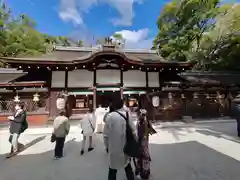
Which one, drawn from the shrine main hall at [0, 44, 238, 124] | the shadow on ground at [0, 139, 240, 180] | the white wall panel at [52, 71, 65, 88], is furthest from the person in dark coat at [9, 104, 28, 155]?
the white wall panel at [52, 71, 65, 88]

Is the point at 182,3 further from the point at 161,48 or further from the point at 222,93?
the point at 222,93

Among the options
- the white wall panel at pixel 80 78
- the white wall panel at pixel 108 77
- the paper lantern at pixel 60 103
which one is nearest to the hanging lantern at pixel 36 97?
the paper lantern at pixel 60 103

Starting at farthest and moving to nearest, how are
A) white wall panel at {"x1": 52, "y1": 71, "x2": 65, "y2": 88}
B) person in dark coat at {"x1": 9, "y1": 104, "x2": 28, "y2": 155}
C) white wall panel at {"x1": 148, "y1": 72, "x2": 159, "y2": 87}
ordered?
white wall panel at {"x1": 148, "y1": 72, "x2": 159, "y2": 87} → white wall panel at {"x1": 52, "y1": 71, "x2": 65, "y2": 88} → person in dark coat at {"x1": 9, "y1": 104, "x2": 28, "y2": 155}

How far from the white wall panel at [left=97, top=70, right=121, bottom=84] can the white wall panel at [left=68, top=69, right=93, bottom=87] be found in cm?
54

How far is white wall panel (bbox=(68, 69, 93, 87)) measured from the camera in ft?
32.9

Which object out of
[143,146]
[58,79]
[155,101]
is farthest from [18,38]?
[143,146]

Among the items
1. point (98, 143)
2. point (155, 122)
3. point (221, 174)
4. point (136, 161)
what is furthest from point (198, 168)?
point (155, 122)

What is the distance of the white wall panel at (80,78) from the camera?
10023mm

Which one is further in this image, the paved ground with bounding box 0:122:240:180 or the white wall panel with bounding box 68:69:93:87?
the white wall panel with bounding box 68:69:93:87

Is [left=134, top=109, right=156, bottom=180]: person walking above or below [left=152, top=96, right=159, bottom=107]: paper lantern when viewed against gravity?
below

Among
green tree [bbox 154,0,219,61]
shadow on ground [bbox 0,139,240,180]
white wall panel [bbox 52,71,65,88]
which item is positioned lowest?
shadow on ground [bbox 0,139,240,180]

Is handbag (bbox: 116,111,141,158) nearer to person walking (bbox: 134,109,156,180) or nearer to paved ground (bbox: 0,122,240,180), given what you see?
person walking (bbox: 134,109,156,180)

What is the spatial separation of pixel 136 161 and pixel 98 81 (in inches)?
277

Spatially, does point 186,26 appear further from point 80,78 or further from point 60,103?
point 60,103
